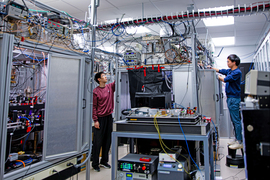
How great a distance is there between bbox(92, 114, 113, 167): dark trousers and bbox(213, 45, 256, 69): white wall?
5.20m

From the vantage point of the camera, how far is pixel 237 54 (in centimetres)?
694

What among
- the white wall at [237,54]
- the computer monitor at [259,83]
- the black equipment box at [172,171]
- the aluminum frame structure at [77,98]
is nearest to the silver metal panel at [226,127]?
the white wall at [237,54]

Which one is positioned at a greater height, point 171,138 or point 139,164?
point 171,138

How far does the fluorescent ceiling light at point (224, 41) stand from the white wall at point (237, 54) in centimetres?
36

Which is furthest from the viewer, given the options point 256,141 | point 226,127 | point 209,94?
point 226,127

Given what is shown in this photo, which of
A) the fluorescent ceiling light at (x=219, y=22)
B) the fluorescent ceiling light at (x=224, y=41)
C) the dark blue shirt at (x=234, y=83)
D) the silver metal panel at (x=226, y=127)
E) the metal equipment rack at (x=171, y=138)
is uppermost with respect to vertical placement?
the fluorescent ceiling light at (x=224, y=41)

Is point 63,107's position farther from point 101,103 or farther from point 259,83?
point 259,83

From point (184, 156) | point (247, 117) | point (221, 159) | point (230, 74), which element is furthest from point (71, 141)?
point (221, 159)

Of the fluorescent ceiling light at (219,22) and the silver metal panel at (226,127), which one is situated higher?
the fluorescent ceiling light at (219,22)

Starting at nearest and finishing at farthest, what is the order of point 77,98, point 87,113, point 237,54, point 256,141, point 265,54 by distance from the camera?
point 256,141 → point 77,98 → point 87,113 → point 265,54 → point 237,54

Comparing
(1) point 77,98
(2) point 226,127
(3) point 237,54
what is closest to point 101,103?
(1) point 77,98

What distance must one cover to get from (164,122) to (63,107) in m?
1.07

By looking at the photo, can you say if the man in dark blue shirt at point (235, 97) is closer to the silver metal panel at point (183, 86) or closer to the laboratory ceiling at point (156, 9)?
the silver metal panel at point (183, 86)

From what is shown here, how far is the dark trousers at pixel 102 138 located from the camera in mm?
2844
